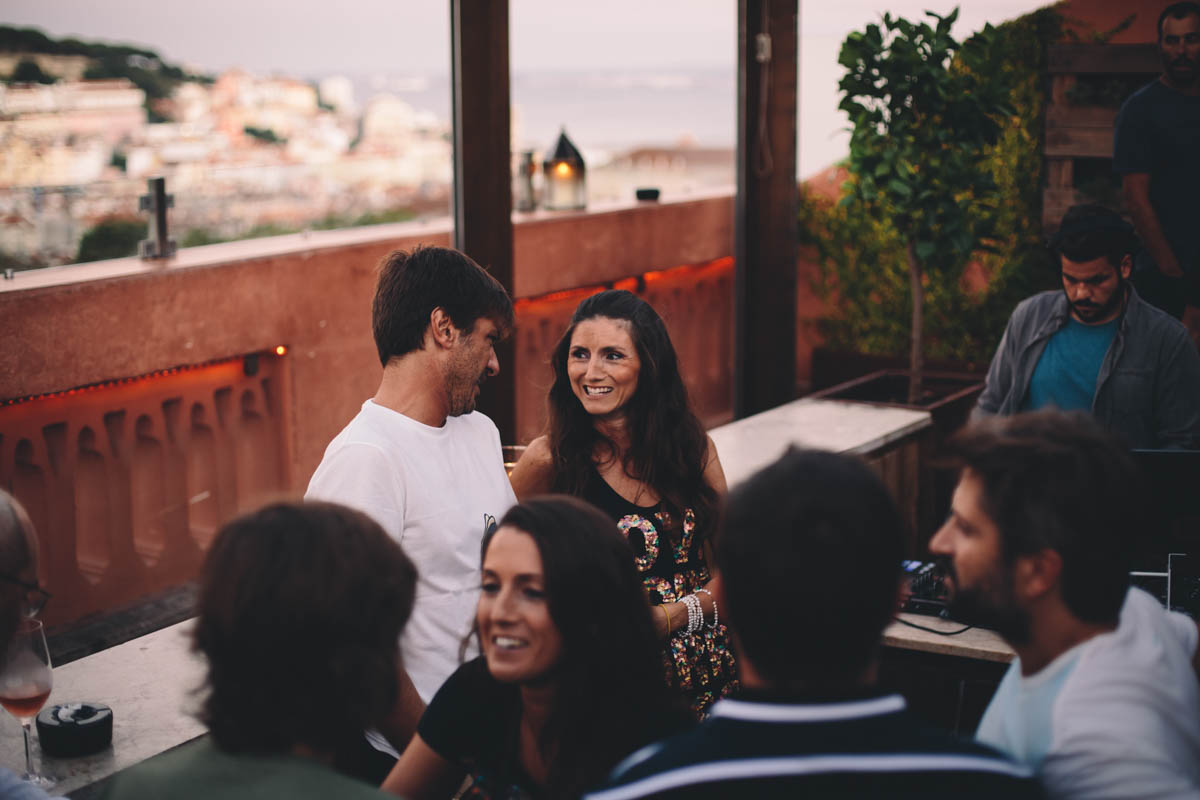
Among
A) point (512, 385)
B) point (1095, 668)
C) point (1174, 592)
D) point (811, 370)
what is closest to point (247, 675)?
point (1095, 668)

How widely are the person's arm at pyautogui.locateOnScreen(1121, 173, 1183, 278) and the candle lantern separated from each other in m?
2.27

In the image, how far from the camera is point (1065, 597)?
51.6 inches

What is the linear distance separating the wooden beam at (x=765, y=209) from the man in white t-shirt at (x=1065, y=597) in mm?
4490

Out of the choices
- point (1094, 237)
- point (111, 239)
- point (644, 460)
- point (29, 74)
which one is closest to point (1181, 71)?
point (1094, 237)

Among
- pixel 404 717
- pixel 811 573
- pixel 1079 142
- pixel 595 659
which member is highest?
pixel 1079 142

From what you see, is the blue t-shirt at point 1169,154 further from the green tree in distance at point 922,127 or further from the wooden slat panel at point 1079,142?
the wooden slat panel at point 1079,142

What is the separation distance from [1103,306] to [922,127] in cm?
204

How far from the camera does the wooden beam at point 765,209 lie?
5578 mm

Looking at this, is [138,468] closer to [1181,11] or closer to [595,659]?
[595,659]

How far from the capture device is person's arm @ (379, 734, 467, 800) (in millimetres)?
1578

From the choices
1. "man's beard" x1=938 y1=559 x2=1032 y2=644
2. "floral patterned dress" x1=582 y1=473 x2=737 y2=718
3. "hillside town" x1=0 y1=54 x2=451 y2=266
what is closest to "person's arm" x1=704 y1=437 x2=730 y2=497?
"floral patterned dress" x1=582 y1=473 x2=737 y2=718

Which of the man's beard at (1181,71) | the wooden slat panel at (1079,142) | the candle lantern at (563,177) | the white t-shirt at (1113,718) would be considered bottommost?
the white t-shirt at (1113,718)

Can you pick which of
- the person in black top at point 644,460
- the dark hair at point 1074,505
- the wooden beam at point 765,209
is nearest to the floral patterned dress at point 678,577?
the person in black top at point 644,460

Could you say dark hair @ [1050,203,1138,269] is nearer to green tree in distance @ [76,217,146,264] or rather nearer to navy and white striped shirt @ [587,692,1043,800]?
navy and white striped shirt @ [587,692,1043,800]
